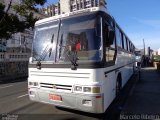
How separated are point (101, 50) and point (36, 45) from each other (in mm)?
2087

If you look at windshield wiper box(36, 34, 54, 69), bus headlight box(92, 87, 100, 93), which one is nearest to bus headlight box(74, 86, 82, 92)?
bus headlight box(92, 87, 100, 93)

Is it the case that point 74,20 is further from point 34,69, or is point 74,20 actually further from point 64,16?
point 34,69

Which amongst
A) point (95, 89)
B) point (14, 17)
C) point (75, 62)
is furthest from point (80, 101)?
point (14, 17)

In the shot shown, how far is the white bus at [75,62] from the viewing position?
6.02 metres

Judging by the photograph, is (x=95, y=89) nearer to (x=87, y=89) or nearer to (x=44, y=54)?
(x=87, y=89)

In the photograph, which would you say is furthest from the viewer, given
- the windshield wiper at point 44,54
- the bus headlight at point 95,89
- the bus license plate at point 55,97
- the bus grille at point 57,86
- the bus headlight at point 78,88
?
the windshield wiper at point 44,54

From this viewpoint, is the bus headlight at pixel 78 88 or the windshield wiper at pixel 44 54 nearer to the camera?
the bus headlight at pixel 78 88

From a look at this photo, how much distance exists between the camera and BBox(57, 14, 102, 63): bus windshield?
6145mm

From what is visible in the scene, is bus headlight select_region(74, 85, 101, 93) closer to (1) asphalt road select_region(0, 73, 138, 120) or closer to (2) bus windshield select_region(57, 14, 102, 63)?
(2) bus windshield select_region(57, 14, 102, 63)

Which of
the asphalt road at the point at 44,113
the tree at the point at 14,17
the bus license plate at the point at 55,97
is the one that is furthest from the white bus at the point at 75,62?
the tree at the point at 14,17

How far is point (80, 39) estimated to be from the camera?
21.0 ft

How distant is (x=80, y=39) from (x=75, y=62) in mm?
650

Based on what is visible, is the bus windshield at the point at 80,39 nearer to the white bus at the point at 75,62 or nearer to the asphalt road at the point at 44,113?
the white bus at the point at 75,62

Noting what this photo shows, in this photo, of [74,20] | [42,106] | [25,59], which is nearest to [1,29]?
[25,59]
